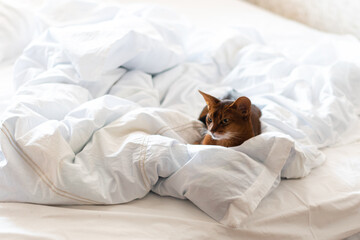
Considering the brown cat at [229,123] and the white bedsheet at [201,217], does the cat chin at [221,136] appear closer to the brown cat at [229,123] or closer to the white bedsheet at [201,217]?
the brown cat at [229,123]

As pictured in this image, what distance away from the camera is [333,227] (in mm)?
881

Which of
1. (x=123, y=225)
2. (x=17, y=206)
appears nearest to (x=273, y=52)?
(x=123, y=225)

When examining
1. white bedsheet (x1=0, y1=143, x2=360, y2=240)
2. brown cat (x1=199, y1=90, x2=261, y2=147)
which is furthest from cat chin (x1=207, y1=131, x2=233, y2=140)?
white bedsheet (x1=0, y1=143, x2=360, y2=240)

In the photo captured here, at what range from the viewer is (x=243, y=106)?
938 mm

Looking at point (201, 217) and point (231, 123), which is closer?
point (201, 217)

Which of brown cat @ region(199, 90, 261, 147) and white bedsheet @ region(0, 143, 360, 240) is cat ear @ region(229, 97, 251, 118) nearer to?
brown cat @ region(199, 90, 261, 147)

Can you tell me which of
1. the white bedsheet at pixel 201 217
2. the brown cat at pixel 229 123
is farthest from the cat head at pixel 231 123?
the white bedsheet at pixel 201 217

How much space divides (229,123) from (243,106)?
58 millimetres

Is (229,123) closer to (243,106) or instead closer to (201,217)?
(243,106)

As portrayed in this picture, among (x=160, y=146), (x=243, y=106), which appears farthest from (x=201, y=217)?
(x=243, y=106)

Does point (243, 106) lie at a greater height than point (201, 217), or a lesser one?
greater

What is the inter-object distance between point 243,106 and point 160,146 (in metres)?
0.24

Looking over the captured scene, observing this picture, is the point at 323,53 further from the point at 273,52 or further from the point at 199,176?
the point at 199,176

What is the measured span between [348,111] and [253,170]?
0.54m
